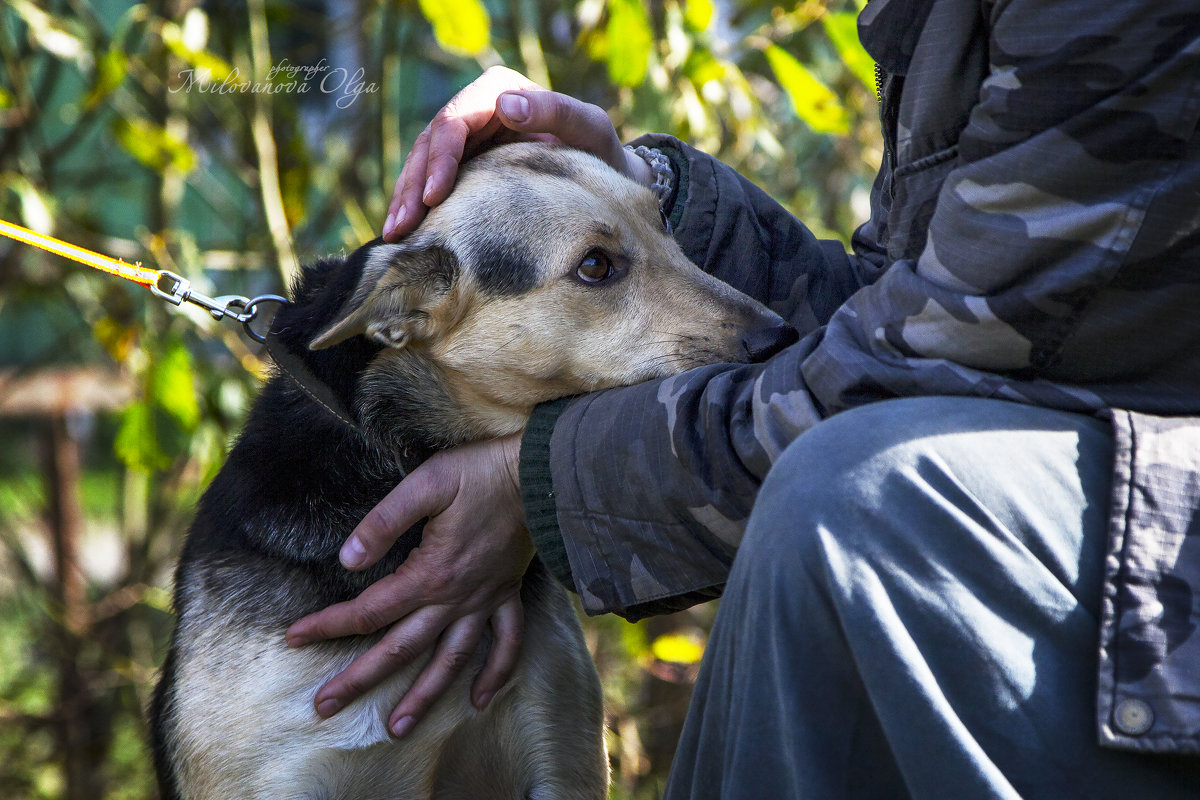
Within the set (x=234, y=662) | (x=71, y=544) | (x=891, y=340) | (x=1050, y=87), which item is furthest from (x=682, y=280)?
(x=71, y=544)

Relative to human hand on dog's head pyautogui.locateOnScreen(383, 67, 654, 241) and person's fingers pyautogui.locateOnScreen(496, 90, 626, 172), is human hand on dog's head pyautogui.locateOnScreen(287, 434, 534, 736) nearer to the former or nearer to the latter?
human hand on dog's head pyautogui.locateOnScreen(383, 67, 654, 241)

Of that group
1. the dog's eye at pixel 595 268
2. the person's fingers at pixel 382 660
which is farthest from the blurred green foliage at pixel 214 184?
the person's fingers at pixel 382 660

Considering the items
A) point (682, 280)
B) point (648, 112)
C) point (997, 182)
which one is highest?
point (648, 112)

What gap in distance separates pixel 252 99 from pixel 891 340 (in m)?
3.05

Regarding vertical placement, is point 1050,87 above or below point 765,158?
below

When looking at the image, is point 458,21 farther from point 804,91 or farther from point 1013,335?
point 1013,335

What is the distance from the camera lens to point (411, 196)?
2539 millimetres

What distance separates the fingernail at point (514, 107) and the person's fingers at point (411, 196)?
0.19 meters

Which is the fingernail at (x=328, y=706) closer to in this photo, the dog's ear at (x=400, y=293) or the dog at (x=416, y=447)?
the dog at (x=416, y=447)

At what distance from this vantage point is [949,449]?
1.44 meters

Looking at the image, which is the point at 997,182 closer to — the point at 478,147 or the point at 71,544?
the point at 478,147

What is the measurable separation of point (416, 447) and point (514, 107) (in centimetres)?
83

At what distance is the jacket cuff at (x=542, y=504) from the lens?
1988mm

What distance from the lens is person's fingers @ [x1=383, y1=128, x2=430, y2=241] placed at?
252 centimetres
